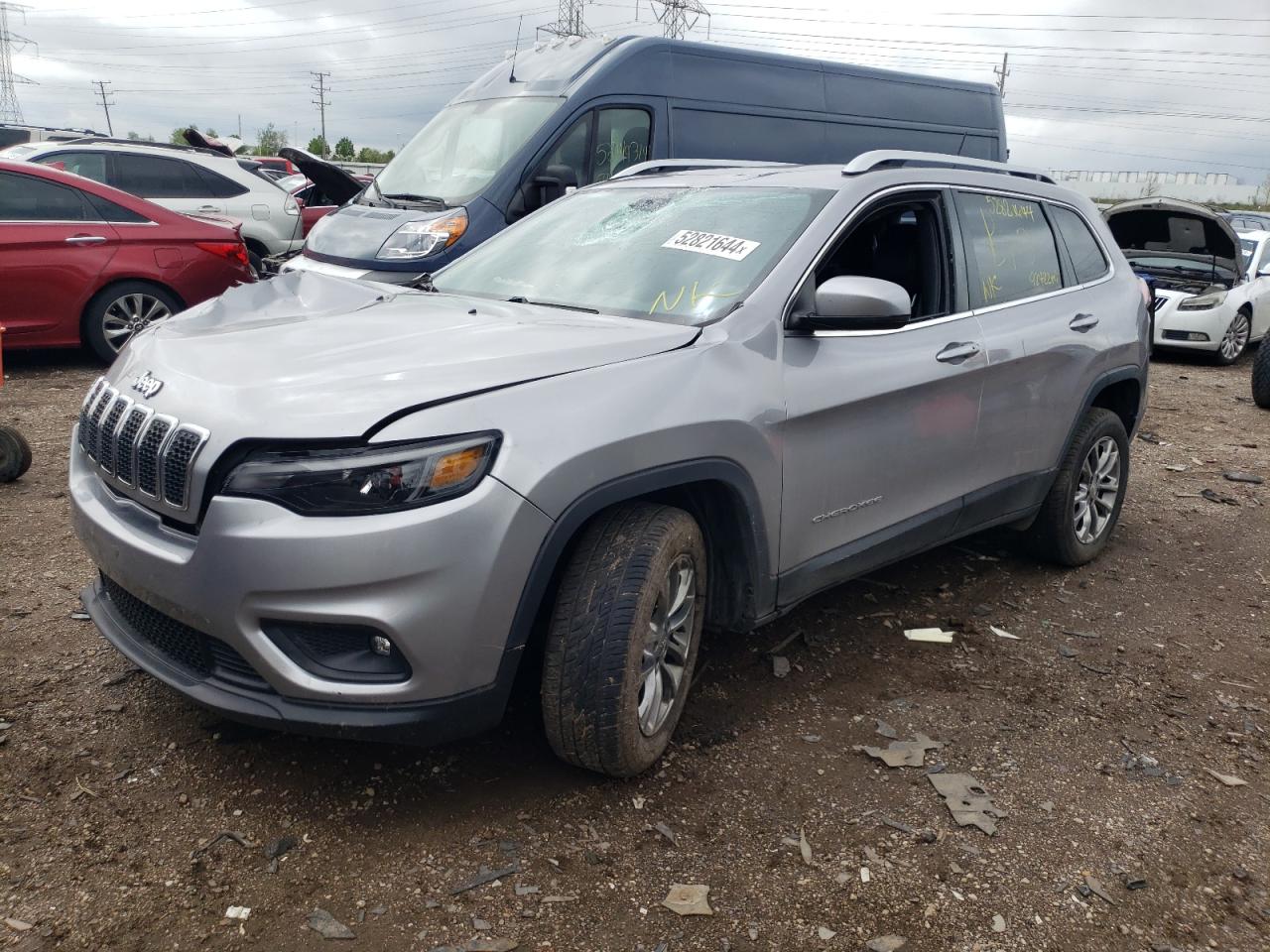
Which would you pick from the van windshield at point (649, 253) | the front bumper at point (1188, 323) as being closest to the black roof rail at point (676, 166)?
the van windshield at point (649, 253)

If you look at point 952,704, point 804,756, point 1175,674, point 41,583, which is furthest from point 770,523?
point 41,583

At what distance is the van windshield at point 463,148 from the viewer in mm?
7848

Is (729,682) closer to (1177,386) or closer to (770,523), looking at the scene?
(770,523)

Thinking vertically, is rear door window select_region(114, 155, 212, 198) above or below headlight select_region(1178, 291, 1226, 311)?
above

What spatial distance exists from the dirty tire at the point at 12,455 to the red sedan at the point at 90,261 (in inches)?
114

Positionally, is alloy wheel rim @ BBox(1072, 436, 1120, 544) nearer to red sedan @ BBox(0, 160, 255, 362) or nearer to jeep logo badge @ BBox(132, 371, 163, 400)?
jeep logo badge @ BBox(132, 371, 163, 400)

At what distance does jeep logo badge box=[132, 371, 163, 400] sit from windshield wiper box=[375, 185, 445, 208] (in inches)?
206

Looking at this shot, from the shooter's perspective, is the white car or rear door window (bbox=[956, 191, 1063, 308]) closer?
rear door window (bbox=[956, 191, 1063, 308])

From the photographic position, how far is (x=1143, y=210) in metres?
11.7

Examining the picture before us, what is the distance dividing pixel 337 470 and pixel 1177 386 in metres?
9.81

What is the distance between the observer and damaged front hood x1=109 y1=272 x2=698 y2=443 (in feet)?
7.78

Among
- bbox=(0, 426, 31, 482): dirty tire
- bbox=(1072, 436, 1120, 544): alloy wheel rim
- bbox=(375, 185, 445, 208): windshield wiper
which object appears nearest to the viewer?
bbox=(1072, 436, 1120, 544): alloy wheel rim

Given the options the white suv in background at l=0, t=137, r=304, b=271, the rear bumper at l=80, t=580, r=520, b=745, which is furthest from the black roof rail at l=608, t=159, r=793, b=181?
the white suv in background at l=0, t=137, r=304, b=271

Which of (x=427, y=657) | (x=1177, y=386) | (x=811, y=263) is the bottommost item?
(x=1177, y=386)
